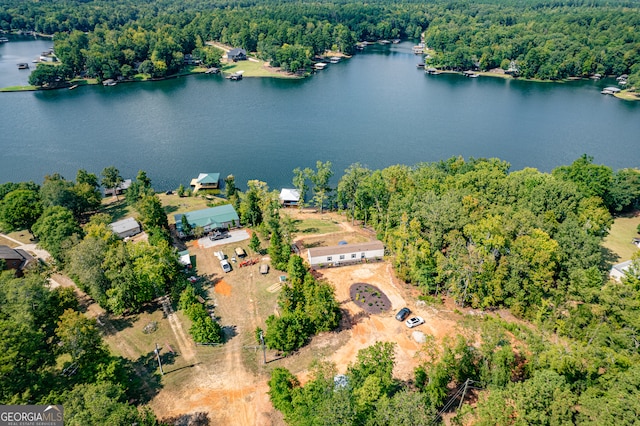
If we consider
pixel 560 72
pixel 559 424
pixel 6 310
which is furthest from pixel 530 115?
pixel 6 310

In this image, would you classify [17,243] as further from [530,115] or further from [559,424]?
[530,115]

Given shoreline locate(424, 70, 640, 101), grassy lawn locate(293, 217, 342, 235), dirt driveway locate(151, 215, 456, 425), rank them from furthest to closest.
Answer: shoreline locate(424, 70, 640, 101) < grassy lawn locate(293, 217, 342, 235) < dirt driveway locate(151, 215, 456, 425)

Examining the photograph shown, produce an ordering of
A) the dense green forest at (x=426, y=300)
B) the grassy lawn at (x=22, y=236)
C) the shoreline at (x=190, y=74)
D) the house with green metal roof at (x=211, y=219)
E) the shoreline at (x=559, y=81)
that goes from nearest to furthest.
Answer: the dense green forest at (x=426, y=300) → the grassy lawn at (x=22, y=236) → the house with green metal roof at (x=211, y=219) → the shoreline at (x=559, y=81) → the shoreline at (x=190, y=74)

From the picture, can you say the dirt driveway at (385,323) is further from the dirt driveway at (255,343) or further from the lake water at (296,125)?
the lake water at (296,125)

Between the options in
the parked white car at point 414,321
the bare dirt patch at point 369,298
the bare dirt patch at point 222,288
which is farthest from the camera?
the bare dirt patch at point 222,288

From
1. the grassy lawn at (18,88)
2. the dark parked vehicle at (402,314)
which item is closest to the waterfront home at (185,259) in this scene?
the dark parked vehicle at (402,314)

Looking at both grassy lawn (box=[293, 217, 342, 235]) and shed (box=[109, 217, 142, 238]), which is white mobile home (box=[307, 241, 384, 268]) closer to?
grassy lawn (box=[293, 217, 342, 235])

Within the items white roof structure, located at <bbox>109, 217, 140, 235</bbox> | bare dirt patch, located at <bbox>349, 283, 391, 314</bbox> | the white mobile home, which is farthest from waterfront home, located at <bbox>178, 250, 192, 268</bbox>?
bare dirt patch, located at <bbox>349, 283, 391, 314</bbox>
